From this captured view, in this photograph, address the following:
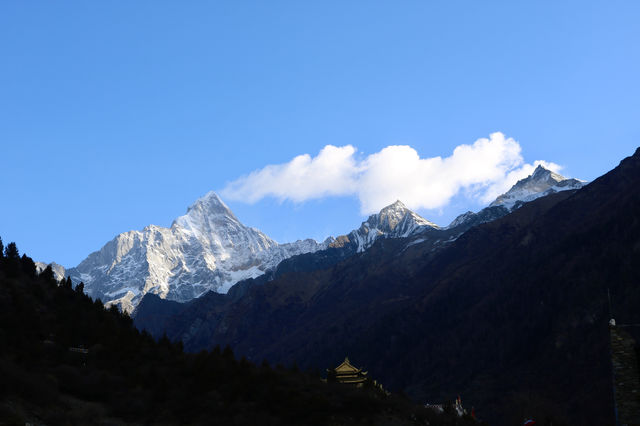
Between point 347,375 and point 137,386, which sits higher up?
point 137,386

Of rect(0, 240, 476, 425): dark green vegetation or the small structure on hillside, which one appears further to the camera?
→ the small structure on hillside

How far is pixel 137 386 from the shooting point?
71.4 m

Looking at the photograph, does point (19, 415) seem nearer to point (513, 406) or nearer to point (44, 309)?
point (44, 309)

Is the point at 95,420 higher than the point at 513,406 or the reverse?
higher

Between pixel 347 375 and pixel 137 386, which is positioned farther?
pixel 347 375

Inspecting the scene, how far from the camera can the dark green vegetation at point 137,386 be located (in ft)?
196

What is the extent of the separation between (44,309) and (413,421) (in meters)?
53.4

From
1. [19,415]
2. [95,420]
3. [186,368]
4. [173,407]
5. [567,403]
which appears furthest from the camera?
[567,403]

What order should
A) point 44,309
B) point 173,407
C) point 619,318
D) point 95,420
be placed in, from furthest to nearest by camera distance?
1. point 619,318
2. point 44,309
3. point 173,407
4. point 95,420

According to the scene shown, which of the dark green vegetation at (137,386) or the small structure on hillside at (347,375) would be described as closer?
the dark green vegetation at (137,386)

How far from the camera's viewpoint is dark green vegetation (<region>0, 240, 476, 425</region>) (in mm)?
59781

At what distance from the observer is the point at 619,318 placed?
174500 millimetres

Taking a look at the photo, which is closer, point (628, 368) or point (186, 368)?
point (628, 368)

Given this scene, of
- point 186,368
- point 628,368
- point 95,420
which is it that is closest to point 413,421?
point 186,368
